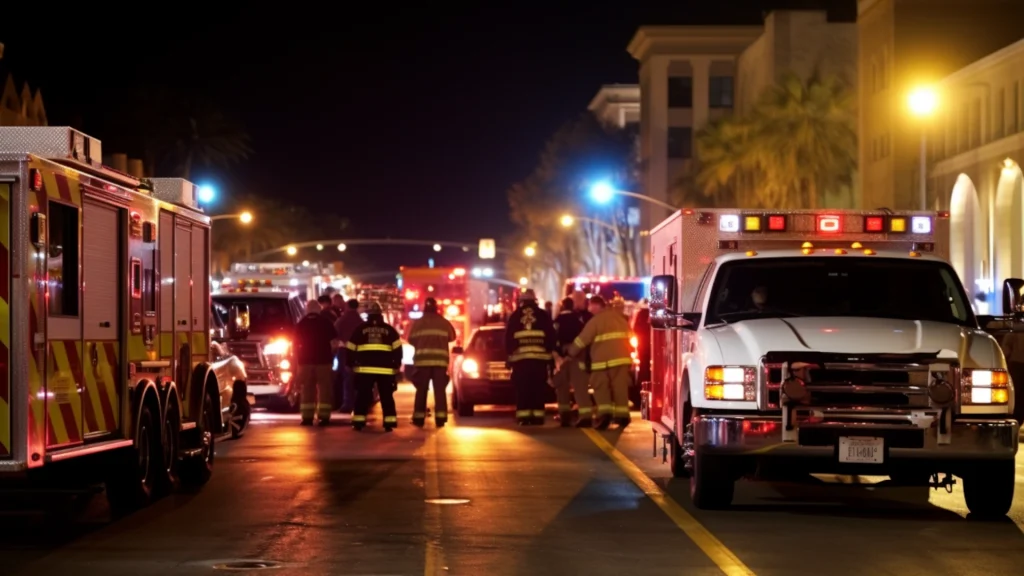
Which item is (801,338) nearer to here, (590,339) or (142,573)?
(142,573)

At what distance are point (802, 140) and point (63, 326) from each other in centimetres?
6066

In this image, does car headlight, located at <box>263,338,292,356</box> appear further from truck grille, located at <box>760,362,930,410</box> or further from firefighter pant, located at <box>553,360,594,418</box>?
truck grille, located at <box>760,362,930,410</box>

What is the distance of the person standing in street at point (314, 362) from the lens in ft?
81.3

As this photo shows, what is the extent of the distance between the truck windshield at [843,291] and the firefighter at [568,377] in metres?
9.72

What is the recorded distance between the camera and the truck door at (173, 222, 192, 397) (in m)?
15.2

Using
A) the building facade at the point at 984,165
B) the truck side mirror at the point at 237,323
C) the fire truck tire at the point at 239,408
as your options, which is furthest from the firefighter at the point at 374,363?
the building facade at the point at 984,165

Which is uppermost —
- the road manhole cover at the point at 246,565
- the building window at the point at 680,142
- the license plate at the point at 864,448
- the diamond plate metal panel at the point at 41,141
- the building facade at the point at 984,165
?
the building window at the point at 680,142

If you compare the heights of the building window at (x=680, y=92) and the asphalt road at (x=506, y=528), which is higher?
the building window at (x=680, y=92)

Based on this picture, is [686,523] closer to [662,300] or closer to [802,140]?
[662,300]

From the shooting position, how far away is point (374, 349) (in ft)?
77.1

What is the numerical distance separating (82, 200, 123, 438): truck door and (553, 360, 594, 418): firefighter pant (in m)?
11.2

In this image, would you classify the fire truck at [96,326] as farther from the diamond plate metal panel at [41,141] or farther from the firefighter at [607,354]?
the firefighter at [607,354]

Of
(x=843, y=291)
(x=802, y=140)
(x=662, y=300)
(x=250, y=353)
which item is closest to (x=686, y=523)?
(x=843, y=291)

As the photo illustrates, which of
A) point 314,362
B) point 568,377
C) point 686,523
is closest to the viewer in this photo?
point 686,523
